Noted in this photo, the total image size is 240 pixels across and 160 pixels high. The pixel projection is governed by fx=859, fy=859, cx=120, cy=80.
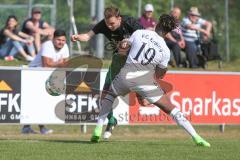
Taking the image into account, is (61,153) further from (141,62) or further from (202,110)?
(202,110)

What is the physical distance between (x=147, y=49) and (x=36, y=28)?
8.39 m

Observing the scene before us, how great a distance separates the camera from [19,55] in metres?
21.5

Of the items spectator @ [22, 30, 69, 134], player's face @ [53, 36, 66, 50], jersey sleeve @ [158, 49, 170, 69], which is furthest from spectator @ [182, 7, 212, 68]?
jersey sleeve @ [158, 49, 170, 69]

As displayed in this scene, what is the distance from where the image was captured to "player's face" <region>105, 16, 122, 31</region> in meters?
14.4

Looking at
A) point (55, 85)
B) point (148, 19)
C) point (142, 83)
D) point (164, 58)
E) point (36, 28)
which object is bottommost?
point (55, 85)

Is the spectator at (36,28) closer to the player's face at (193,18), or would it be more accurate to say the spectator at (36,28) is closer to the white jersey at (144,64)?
the player's face at (193,18)

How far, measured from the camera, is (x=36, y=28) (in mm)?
21375

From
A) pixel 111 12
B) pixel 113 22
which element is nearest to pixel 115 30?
pixel 113 22

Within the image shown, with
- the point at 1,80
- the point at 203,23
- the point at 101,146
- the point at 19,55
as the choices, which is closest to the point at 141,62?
the point at 101,146

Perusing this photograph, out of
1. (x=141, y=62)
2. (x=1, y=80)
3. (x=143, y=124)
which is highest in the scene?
(x=141, y=62)

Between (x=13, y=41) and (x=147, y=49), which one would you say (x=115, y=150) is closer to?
(x=147, y=49)

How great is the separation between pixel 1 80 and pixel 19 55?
4158 millimetres

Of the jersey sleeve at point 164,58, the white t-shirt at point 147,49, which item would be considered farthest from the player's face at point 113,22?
the jersey sleeve at point 164,58

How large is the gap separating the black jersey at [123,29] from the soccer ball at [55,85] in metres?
3.30
